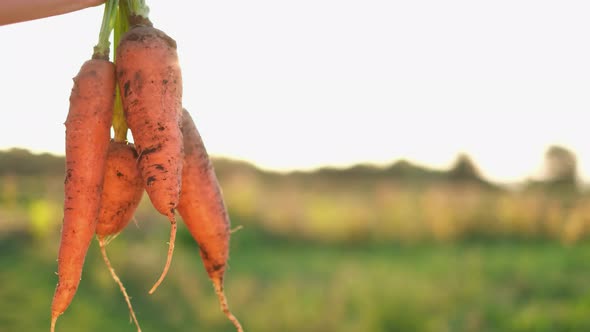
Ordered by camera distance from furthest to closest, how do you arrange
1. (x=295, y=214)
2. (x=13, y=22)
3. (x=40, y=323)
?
(x=295, y=214) < (x=40, y=323) < (x=13, y=22)

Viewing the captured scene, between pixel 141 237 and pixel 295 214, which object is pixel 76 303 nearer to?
pixel 141 237

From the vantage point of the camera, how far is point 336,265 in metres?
7.94

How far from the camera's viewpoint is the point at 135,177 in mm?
1563

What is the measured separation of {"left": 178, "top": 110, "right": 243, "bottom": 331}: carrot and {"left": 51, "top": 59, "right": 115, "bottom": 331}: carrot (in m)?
0.18

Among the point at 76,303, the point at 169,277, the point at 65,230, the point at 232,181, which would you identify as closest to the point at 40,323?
the point at 76,303

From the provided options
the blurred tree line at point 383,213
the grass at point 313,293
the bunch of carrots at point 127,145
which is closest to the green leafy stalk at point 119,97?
the bunch of carrots at point 127,145

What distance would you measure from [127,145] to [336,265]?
6.50 meters

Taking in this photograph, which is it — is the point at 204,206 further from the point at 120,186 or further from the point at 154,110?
the point at 154,110

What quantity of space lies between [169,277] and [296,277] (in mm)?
1282

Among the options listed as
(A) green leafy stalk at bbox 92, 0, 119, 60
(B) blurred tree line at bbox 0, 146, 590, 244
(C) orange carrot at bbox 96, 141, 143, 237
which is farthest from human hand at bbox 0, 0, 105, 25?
(B) blurred tree line at bbox 0, 146, 590, 244

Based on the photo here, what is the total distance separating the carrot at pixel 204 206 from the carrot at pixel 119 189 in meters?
0.11

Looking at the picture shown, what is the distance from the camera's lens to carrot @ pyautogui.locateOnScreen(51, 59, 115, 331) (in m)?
1.47

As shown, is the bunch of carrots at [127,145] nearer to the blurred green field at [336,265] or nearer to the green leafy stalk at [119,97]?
the green leafy stalk at [119,97]

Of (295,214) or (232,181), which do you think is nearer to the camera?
(295,214)
